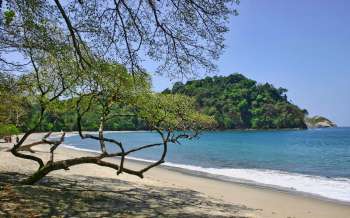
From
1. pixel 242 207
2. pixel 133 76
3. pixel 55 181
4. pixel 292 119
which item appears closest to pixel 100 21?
pixel 133 76

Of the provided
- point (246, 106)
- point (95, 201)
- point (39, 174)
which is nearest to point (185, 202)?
point (95, 201)

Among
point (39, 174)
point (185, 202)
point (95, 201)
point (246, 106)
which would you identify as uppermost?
point (246, 106)

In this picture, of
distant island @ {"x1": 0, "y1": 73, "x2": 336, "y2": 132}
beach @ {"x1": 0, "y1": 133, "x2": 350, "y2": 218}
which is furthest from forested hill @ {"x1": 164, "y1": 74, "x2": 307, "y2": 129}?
beach @ {"x1": 0, "y1": 133, "x2": 350, "y2": 218}

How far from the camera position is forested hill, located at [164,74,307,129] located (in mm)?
157750

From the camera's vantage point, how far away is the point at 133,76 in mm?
11523

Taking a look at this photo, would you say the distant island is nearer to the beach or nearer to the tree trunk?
the beach

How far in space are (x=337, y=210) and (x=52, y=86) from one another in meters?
9.60

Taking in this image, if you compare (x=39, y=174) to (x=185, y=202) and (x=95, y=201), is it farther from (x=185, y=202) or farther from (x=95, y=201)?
(x=185, y=202)

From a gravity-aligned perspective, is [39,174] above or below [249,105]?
below

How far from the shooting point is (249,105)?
166 m

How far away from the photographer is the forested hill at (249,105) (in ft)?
518

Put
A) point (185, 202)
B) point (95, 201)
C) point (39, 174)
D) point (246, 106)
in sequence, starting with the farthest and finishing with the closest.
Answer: point (246, 106)
point (185, 202)
point (39, 174)
point (95, 201)

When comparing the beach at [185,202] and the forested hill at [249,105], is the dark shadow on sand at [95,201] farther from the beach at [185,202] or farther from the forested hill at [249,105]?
the forested hill at [249,105]

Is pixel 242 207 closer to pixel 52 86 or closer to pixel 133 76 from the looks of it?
pixel 133 76
